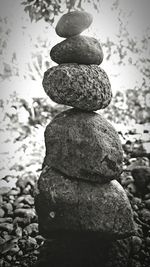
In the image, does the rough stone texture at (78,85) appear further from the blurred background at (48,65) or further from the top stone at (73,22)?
the blurred background at (48,65)

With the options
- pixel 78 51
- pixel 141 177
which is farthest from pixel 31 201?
pixel 78 51

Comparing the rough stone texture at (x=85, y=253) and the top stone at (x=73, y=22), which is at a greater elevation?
the top stone at (x=73, y=22)

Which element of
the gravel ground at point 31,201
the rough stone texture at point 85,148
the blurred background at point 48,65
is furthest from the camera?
the blurred background at point 48,65

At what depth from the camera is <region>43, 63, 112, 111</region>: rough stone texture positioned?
366 cm

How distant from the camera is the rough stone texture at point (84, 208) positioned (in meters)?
3.73

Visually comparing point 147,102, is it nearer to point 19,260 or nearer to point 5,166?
point 5,166

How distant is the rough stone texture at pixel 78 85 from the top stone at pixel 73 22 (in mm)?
487

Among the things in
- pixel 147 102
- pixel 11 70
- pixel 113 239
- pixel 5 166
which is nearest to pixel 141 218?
pixel 113 239

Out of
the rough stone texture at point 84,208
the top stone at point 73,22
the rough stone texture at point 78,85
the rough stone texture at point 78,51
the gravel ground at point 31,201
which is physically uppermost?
the top stone at point 73,22

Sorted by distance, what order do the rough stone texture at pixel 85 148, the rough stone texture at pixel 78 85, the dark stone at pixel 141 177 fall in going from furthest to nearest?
the dark stone at pixel 141 177, the rough stone texture at pixel 85 148, the rough stone texture at pixel 78 85

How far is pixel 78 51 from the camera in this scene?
12.4 ft

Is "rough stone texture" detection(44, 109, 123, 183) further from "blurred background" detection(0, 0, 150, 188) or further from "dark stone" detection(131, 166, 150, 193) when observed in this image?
"blurred background" detection(0, 0, 150, 188)

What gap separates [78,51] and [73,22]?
40 cm

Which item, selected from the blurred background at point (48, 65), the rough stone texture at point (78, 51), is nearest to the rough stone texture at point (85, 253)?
the rough stone texture at point (78, 51)
